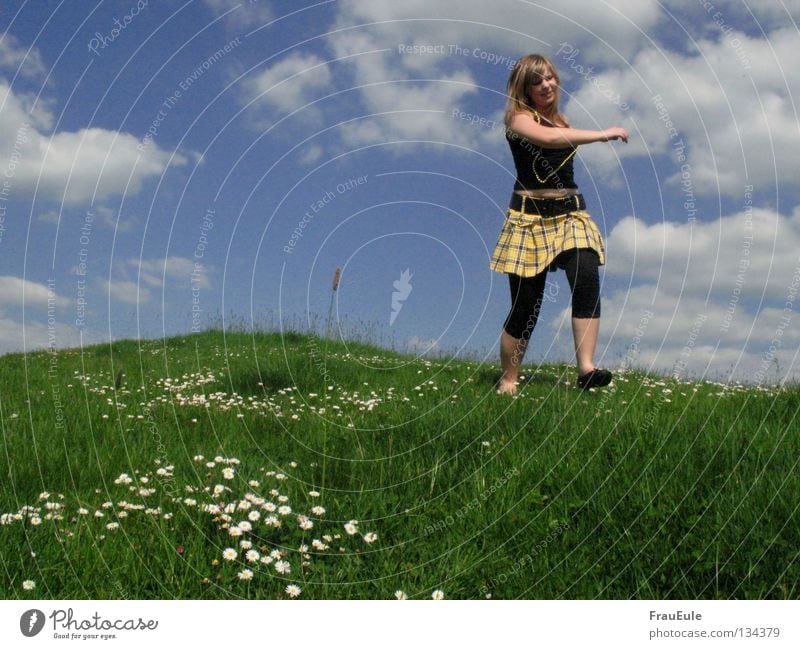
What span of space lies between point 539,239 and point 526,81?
4.43ft

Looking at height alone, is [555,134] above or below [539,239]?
above

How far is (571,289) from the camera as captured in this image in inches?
253

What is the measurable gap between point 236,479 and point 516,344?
11.0 ft

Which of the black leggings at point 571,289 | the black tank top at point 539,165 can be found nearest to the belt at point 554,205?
the black tank top at point 539,165

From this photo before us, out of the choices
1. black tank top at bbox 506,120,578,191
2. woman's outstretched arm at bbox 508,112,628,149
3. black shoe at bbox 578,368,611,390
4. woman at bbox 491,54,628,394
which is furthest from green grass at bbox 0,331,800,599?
woman's outstretched arm at bbox 508,112,628,149

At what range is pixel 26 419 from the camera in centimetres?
591

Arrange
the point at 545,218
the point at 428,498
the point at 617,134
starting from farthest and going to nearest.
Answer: the point at 545,218
the point at 617,134
the point at 428,498

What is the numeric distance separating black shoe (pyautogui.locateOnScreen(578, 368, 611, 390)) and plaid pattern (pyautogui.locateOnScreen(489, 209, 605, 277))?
100 centimetres

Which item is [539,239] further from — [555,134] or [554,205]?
[555,134]

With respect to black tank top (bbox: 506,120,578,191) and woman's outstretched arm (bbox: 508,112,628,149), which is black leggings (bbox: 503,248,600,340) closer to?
black tank top (bbox: 506,120,578,191)

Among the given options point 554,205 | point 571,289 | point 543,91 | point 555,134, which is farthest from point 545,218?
point 543,91
